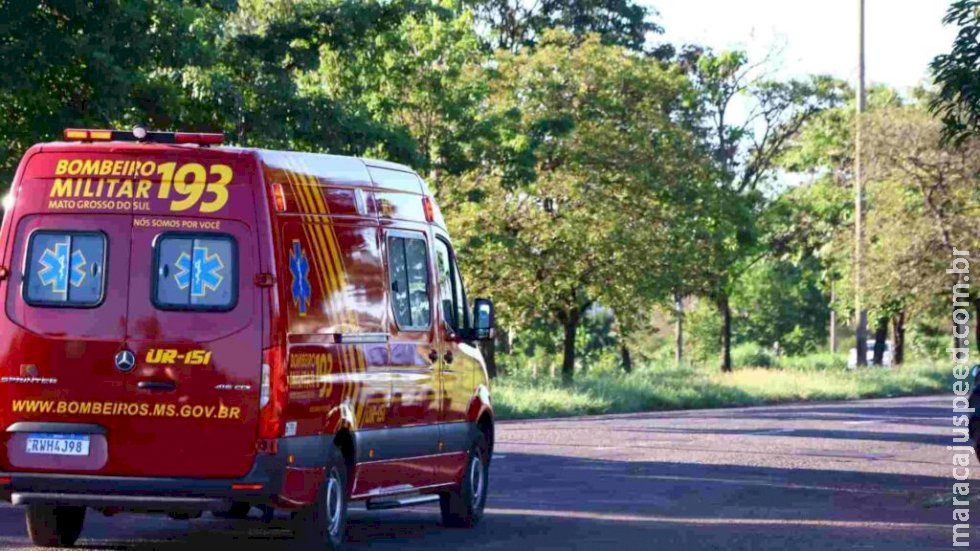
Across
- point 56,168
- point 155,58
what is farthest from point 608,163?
point 56,168

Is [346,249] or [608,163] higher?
[608,163]

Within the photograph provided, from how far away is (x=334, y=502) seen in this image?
11648 mm

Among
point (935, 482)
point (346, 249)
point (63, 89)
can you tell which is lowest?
point (935, 482)

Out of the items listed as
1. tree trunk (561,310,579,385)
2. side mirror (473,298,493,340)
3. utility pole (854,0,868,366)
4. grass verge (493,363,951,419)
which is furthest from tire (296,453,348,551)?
utility pole (854,0,868,366)

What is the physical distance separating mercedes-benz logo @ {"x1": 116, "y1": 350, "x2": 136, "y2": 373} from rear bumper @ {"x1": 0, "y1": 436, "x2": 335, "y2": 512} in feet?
2.11

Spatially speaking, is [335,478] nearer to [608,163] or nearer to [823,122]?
[608,163]

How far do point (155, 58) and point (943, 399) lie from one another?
25.7 meters

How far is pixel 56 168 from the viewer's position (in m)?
11.2

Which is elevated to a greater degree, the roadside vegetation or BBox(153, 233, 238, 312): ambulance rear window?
the roadside vegetation

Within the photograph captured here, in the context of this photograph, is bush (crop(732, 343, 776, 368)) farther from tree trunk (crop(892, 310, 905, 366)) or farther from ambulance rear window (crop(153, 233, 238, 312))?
ambulance rear window (crop(153, 233, 238, 312))

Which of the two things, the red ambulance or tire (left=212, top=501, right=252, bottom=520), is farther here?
Result: tire (left=212, top=501, right=252, bottom=520)

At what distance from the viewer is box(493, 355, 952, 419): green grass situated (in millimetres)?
35531

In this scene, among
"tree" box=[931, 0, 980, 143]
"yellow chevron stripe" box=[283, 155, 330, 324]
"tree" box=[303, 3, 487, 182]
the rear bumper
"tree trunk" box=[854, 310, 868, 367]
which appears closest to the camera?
the rear bumper

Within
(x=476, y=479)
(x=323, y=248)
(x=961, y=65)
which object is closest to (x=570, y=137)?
(x=961, y=65)
